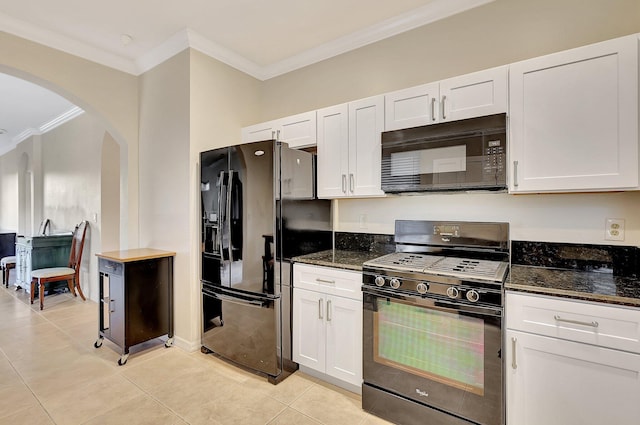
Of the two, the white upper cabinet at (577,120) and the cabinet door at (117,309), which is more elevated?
the white upper cabinet at (577,120)

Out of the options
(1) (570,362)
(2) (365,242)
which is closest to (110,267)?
(2) (365,242)

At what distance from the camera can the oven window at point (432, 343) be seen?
173 centimetres

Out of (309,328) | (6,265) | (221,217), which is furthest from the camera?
(6,265)

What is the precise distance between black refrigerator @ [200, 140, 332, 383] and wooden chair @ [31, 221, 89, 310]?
10.0 ft

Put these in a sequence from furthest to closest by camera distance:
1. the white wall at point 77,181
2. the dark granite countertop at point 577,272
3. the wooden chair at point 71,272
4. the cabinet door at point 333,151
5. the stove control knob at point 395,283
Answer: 1. the white wall at point 77,181
2. the wooden chair at point 71,272
3. the cabinet door at point 333,151
4. the stove control knob at point 395,283
5. the dark granite countertop at point 577,272

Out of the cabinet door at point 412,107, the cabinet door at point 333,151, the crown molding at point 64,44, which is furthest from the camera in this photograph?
the crown molding at point 64,44

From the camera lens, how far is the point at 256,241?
250 centimetres

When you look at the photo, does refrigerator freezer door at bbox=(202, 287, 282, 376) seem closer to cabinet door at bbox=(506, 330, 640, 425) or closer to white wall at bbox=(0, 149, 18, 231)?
cabinet door at bbox=(506, 330, 640, 425)

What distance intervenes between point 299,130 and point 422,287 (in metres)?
1.73

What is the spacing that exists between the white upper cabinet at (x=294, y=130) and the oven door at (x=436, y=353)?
1.45 meters

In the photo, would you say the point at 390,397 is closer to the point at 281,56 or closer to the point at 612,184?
the point at 612,184

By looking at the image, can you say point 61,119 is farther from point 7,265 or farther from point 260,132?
point 260,132

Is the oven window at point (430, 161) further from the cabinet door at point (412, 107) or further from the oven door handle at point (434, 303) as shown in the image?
the oven door handle at point (434, 303)

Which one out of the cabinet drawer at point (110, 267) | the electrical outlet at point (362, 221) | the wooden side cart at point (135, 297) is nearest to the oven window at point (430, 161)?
the electrical outlet at point (362, 221)
